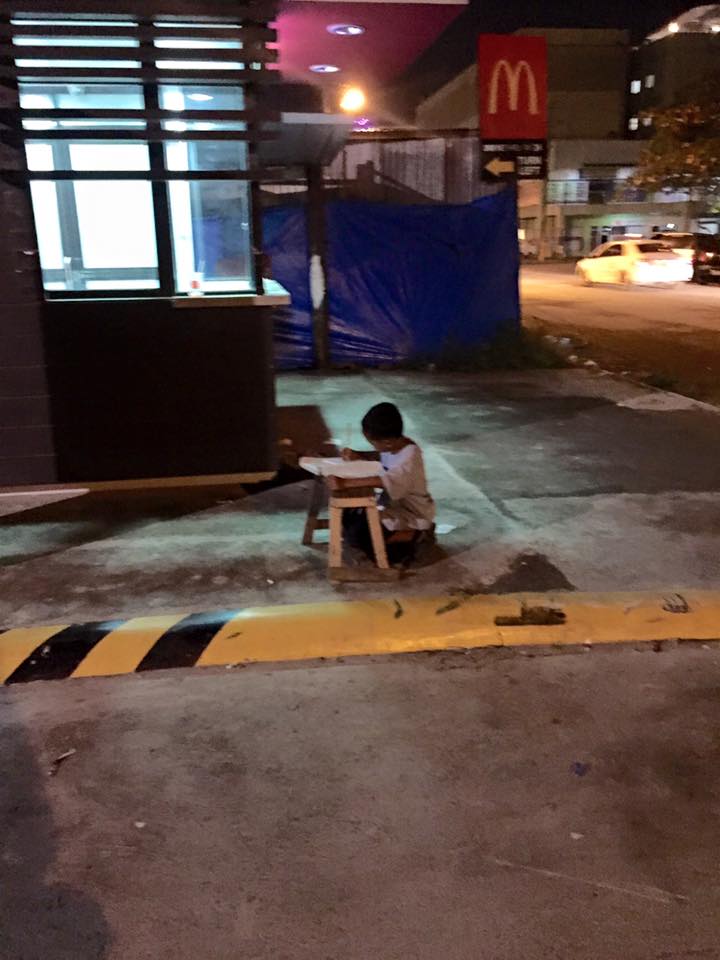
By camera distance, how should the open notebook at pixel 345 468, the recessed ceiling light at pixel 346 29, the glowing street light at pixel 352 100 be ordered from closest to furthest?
the open notebook at pixel 345 468 < the recessed ceiling light at pixel 346 29 < the glowing street light at pixel 352 100

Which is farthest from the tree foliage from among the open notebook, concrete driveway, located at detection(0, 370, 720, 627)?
the open notebook

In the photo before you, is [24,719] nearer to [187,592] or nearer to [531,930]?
[187,592]

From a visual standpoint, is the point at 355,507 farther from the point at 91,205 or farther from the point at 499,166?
the point at 499,166

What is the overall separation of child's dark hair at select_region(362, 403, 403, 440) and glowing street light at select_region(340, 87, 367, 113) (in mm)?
9975

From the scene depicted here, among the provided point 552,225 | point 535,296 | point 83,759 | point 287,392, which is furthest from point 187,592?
point 552,225

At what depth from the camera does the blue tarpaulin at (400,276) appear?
12.0m

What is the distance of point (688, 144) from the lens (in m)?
36.1

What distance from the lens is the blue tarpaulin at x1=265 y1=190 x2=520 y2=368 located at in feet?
39.5

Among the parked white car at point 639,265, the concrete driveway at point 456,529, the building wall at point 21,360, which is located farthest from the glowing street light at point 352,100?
the parked white car at point 639,265

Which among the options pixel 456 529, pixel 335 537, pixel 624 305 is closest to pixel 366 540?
pixel 335 537

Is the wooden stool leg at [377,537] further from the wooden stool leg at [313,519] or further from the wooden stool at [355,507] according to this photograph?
the wooden stool leg at [313,519]

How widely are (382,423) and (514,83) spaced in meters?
9.76

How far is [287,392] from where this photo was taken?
10.6m

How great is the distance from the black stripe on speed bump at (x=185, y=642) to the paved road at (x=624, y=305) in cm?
1438
